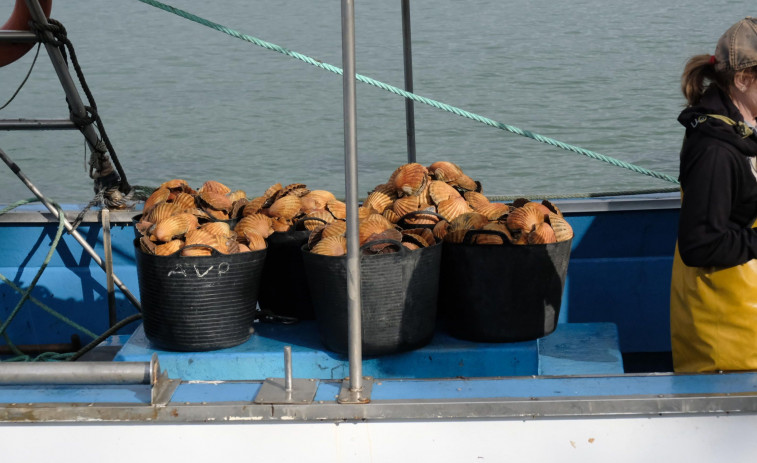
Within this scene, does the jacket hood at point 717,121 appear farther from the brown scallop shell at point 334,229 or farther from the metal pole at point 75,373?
the metal pole at point 75,373

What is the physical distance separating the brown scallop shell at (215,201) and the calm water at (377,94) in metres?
6.82

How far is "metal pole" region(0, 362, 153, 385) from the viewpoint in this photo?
6.11 feet

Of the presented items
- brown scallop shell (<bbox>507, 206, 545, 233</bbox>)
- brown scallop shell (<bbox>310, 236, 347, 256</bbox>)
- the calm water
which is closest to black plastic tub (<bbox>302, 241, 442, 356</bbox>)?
brown scallop shell (<bbox>310, 236, 347, 256</bbox>)

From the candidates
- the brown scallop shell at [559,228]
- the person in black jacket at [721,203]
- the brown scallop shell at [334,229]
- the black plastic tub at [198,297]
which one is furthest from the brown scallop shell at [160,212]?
the person in black jacket at [721,203]

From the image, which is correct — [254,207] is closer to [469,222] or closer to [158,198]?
[158,198]

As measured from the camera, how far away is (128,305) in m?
3.70

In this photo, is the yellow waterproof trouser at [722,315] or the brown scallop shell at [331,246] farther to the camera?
the brown scallop shell at [331,246]

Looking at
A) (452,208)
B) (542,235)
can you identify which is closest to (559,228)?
(542,235)

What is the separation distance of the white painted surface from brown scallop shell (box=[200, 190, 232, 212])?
1.27 metres

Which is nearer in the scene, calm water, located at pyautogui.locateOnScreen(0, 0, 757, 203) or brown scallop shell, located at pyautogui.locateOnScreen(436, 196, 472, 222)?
brown scallop shell, located at pyautogui.locateOnScreen(436, 196, 472, 222)

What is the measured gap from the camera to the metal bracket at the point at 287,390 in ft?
6.36

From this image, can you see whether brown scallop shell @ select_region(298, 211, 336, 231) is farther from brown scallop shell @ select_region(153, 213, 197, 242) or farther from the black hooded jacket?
the black hooded jacket

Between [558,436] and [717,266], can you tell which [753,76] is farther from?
[558,436]

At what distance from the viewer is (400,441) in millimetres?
1926
